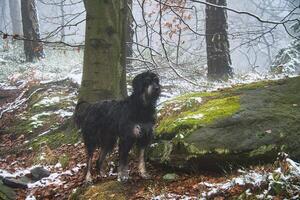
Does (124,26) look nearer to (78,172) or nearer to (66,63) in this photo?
(78,172)

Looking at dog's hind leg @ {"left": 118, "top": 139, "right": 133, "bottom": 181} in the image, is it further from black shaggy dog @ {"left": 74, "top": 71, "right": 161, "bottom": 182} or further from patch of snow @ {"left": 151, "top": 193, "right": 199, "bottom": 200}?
patch of snow @ {"left": 151, "top": 193, "right": 199, "bottom": 200}

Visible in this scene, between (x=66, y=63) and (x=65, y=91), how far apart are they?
315 inches

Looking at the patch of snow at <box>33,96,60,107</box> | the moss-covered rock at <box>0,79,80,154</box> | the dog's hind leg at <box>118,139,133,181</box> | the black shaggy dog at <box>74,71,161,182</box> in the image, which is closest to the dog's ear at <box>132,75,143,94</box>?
the black shaggy dog at <box>74,71,161,182</box>

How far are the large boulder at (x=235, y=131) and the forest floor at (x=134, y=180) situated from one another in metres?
0.23

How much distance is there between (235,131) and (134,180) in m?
1.71

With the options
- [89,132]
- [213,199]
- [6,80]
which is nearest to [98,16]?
[89,132]

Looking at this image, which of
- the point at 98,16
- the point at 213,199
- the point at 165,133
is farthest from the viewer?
the point at 98,16

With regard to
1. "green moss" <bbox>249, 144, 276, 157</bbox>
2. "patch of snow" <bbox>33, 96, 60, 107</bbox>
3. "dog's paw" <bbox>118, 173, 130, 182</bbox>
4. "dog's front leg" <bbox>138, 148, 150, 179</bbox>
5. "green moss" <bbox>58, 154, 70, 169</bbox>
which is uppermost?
"patch of snow" <bbox>33, 96, 60, 107</bbox>

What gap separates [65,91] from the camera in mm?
13125

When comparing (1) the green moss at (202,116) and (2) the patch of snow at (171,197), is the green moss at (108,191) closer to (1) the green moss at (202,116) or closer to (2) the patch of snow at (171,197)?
(2) the patch of snow at (171,197)

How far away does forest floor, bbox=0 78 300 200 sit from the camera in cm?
468

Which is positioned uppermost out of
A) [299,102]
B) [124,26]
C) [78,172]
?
[124,26]

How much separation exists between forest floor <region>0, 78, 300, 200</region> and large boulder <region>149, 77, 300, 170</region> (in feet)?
0.74

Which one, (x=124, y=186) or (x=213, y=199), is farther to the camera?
(x=124, y=186)
